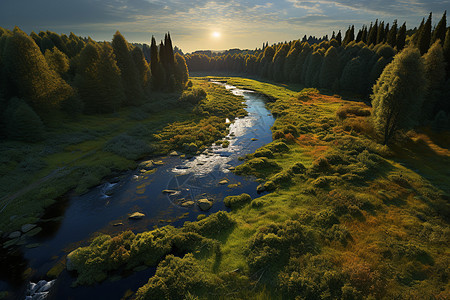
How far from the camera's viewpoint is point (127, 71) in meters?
56.5

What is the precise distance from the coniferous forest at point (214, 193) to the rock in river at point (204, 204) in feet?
0.67

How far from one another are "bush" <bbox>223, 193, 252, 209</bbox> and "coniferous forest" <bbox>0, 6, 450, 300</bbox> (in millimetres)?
110

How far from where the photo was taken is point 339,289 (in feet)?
39.3

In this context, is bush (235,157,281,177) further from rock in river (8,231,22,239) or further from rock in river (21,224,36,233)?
rock in river (8,231,22,239)

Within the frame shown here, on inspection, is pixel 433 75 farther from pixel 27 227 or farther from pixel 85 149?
pixel 27 227

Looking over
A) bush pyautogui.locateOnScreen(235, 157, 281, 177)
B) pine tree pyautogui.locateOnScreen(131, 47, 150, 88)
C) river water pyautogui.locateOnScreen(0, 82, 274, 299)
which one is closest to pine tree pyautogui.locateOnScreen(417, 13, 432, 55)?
river water pyautogui.locateOnScreen(0, 82, 274, 299)

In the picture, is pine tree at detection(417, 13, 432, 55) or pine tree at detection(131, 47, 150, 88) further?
pine tree at detection(131, 47, 150, 88)

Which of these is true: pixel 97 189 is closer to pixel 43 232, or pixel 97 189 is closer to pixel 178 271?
pixel 43 232

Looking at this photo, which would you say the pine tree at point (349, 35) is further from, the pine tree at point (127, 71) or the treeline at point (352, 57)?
the pine tree at point (127, 71)

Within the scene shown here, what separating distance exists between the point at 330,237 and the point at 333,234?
451mm

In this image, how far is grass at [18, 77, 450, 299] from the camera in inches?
485

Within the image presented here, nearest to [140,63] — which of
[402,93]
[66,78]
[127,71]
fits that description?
[127,71]

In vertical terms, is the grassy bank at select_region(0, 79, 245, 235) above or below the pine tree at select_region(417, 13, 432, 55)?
below

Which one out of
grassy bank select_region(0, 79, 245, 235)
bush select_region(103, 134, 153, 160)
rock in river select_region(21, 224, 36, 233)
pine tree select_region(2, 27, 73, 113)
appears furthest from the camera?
pine tree select_region(2, 27, 73, 113)
